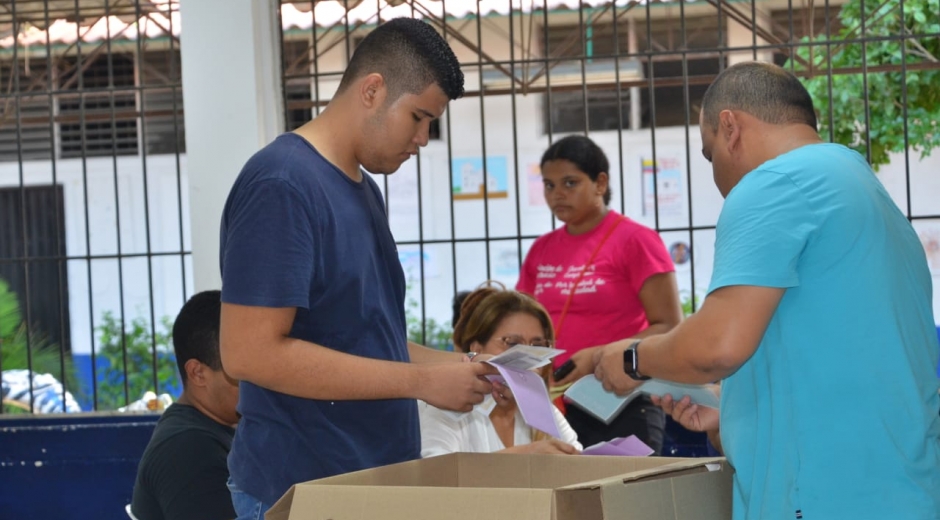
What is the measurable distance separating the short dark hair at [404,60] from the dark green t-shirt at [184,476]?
2.85ft

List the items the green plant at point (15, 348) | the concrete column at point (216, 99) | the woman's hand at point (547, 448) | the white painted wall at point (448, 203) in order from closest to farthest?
the woman's hand at point (547, 448) < the concrete column at point (216, 99) < the green plant at point (15, 348) < the white painted wall at point (448, 203)

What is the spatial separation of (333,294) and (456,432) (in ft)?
3.59

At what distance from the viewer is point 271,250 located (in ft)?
6.31

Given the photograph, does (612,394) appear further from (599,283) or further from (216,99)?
(216,99)

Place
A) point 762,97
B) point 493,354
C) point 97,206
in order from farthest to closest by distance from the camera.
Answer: point 97,206
point 493,354
point 762,97

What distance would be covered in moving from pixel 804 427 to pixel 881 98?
19.9ft

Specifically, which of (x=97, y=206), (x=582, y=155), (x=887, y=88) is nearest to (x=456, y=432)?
(x=582, y=155)

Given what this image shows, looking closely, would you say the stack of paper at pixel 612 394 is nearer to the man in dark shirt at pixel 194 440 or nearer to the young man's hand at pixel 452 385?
the young man's hand at pixel 452 385

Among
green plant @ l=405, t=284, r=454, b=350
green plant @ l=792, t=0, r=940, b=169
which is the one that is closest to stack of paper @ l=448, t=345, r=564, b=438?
green plant @ l=792, t=0, r=940, b=169

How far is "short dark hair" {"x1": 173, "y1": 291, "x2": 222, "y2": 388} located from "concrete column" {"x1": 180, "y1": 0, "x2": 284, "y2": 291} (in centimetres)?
153

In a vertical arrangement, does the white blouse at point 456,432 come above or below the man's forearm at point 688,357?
below

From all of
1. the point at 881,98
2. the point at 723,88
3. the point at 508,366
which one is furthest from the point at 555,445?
the point at 881,98

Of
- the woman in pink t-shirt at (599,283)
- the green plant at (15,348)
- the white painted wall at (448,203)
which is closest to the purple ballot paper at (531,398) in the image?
the woman in pink t-shirt at (599,283)

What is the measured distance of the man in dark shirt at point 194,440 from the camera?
2465mm
